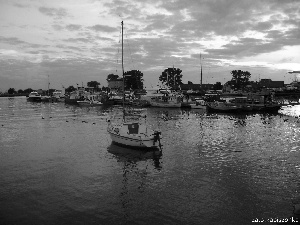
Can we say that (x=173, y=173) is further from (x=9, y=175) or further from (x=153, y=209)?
(x=9, y=175)

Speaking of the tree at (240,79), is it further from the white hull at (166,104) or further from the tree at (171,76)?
the white hull at (166,104)

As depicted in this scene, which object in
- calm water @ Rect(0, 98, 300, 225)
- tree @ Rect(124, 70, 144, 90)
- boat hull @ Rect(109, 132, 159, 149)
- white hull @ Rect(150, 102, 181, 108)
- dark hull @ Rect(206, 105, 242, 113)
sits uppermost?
tree @ Rect(124, 70, 144, 90)

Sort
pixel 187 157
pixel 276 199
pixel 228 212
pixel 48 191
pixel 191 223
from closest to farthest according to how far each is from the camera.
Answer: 1. pixel 191 223
2. pixel 228 212
3. pixel 276 199
4. pixel 48 191
5. pixel 187 157

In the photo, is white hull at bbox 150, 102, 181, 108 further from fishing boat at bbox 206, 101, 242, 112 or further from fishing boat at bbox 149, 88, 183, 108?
fishing boat at bbox 206, 101, 242, 112

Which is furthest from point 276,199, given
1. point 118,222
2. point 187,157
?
point 187,157

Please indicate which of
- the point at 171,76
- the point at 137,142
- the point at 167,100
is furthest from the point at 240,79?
the point at 137,142

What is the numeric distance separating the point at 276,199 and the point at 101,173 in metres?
13.0

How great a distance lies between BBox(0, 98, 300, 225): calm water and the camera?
1543 cm

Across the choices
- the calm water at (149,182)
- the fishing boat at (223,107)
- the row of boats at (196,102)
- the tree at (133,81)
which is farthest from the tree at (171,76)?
the calm water at (149,182)

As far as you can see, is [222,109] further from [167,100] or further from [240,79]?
[240,79]

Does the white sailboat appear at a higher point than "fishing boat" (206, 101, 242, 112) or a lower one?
lower

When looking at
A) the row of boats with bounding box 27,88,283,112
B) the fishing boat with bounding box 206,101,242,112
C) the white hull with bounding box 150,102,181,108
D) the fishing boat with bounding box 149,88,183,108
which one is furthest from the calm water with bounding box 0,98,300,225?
the fishing boat with bounding box 149,88,183,108

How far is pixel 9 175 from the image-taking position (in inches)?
882

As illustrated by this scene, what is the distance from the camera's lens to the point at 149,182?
20516 mm
